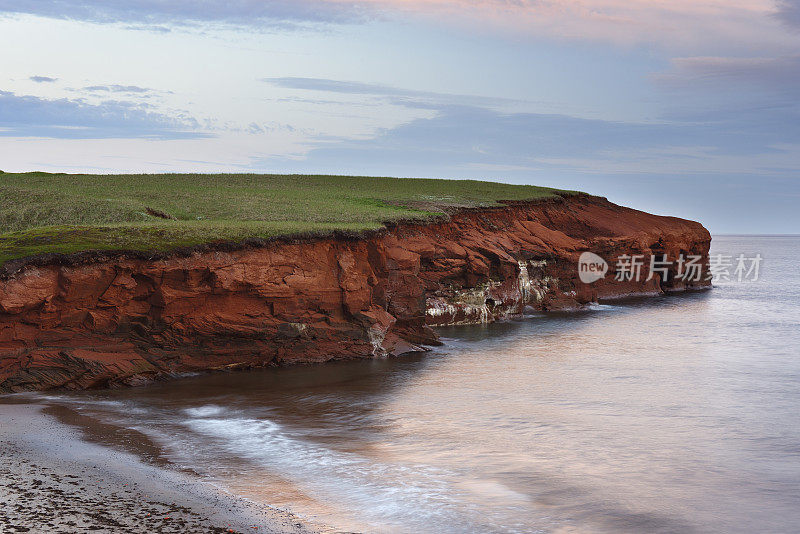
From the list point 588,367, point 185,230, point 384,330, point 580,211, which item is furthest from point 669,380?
point 580,211

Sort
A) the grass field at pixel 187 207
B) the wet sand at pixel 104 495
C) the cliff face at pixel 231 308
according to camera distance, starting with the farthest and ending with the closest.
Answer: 1. the grass field at pixel 187 207
2. the cliff face at pixel 231 308
3. the wet sand at pixel 104 495

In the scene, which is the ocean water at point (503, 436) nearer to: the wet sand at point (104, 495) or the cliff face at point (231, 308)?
the wet sand at point (104, 495)

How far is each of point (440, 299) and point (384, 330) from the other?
874 cm

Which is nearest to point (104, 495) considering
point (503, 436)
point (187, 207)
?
point (503, 436)

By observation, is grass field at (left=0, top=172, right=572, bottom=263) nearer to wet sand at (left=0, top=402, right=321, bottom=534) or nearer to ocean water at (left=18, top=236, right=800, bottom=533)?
ocean water at (left=18, top=236, right=800, bottom=533)

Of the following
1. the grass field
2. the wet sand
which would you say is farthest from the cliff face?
the wet sand

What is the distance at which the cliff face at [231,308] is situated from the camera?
1889 centimetres

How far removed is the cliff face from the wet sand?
4.93 metres

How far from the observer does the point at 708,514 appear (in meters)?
11.3

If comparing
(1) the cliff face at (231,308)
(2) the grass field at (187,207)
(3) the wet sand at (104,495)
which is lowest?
A: (3) the wet sand at (104,495)

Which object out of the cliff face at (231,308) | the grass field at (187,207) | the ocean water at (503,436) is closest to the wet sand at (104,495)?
the ocean water at (503,436)

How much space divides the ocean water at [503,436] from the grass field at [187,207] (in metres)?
4.90

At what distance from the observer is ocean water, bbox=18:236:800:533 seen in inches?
447

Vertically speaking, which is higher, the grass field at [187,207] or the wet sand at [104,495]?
the grass field at [187,207]
